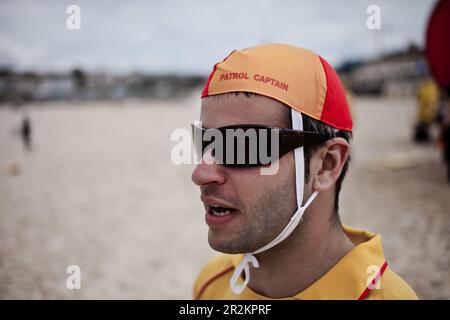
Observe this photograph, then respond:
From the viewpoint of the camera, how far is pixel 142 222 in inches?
231

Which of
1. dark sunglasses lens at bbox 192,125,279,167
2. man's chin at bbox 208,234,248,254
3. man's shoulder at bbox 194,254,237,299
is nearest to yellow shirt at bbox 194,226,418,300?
man's shoulder at bbox 194,254,237,299

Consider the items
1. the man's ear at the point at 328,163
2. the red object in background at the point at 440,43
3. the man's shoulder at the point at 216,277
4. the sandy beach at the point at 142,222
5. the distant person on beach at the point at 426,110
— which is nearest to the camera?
the man's ear at the point at 328,163

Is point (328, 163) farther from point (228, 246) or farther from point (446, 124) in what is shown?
point (446, 124)

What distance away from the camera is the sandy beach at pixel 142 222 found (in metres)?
3.87

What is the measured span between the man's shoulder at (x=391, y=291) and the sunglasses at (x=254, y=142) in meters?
0.56

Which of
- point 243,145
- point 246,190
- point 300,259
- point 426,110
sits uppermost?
point 426,110

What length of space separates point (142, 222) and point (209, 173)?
4.87m

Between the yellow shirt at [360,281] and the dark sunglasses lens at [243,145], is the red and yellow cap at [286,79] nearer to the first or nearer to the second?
the dark sunglasses lens at [243,145]

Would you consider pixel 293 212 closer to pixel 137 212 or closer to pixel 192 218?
pixel 192 218

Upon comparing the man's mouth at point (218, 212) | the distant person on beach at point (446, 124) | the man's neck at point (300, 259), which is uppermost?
the distant person on beach at point (446, 124)

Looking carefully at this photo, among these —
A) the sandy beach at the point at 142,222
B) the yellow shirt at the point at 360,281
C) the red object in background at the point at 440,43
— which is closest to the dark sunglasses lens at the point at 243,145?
the yellow shirt at the point at 360,281

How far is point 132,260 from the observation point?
452 centimetres

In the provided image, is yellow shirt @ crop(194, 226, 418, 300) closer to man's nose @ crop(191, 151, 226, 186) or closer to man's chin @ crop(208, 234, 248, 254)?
man's chin @ crop(208, 234, 248, 254)

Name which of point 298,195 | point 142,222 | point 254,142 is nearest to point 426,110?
point 142,222
